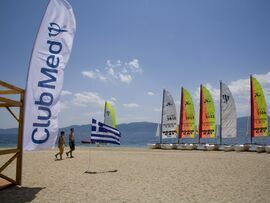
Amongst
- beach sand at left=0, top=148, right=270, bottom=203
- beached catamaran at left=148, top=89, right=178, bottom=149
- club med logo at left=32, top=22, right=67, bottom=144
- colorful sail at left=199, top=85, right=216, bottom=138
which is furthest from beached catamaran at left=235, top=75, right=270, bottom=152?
club med logo at left=32, top=22, right=67, bottom=144

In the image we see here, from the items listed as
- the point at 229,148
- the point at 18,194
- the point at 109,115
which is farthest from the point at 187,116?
the point at 18,194

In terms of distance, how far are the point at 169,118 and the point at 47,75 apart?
28.3 meters

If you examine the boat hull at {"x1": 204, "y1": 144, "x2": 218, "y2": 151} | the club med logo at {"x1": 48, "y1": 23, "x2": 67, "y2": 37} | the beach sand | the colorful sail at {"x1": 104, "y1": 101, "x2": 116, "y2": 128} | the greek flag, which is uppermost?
the club med logo at {"x1": 48, "y1": 23, "x2": 67, "y2": 37}

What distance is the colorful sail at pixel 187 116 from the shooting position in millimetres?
Result: 33812

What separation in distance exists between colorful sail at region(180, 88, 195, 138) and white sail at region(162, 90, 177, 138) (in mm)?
1060

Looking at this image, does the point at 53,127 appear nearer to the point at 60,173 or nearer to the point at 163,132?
the point at 60,173

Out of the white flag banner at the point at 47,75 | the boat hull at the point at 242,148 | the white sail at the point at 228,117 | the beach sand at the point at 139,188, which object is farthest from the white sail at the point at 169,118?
the white flag banner at the point at 47,75

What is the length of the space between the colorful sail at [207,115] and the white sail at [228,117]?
3.89 ft

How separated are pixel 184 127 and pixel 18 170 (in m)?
28.0

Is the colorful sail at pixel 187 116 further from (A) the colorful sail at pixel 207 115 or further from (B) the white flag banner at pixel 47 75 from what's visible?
(B) the white flag banner at pixel 47 75

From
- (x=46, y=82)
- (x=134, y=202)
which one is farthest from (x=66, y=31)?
(x=134, y=202)

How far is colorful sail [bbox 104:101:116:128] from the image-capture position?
36.6 meters

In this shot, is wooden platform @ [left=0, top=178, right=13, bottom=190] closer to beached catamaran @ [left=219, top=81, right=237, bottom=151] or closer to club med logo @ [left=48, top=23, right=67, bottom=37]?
club med logo @ [left=48, top=23, right=67, bottom=37]

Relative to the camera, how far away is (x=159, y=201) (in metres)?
6.73
